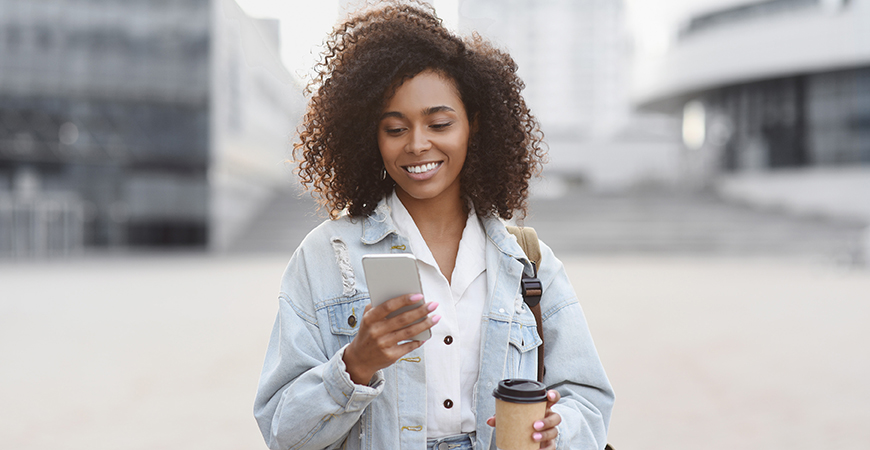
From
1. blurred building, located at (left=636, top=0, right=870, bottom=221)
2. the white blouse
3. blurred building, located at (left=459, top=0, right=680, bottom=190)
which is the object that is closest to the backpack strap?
the white blouse

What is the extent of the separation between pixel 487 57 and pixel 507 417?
1027mm

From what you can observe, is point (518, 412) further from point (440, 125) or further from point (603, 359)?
point (603, 359)

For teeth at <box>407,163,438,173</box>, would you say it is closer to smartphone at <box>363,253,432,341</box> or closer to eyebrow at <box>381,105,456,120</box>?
eyebrow at <box>381,105,456,120</box>

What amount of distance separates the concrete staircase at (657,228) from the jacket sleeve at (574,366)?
1900 cm

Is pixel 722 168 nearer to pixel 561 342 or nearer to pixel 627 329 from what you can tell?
pixel 627 329

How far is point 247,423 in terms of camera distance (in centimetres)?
482

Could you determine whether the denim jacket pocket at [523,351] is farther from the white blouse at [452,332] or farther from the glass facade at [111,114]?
the glass facade at [111,114]

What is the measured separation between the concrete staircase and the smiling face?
18.9m

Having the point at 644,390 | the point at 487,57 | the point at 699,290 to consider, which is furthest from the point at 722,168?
the point at 487,57

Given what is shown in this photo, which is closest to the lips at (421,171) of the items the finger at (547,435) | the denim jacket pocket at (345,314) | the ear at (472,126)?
the ear at (472,126)

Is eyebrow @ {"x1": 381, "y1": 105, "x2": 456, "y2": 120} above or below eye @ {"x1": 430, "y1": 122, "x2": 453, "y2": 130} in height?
above

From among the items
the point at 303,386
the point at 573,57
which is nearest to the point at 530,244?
the point at 303,386

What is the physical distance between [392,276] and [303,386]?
0.42 metres

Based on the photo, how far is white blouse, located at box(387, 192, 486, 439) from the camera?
73.6 inches
